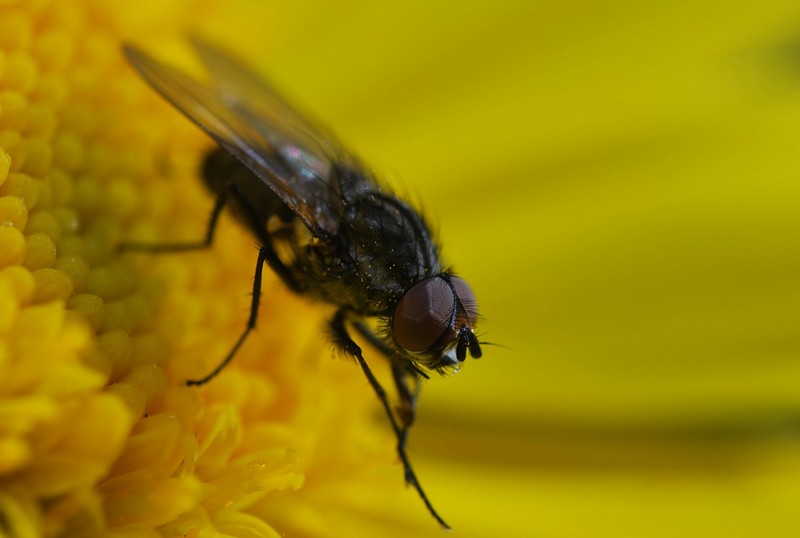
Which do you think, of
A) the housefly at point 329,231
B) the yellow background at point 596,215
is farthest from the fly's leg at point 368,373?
the yellow background at point 596,215

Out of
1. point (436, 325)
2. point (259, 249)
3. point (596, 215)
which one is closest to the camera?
point (436, 325)

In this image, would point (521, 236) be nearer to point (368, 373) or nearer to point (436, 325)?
point (368, 373)

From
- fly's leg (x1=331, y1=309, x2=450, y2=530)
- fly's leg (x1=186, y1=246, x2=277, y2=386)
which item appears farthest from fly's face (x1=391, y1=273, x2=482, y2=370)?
fly's leg (x1=186, y1=246, x2=277, y2=386)

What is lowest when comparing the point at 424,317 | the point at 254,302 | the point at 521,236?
the point at 254,302

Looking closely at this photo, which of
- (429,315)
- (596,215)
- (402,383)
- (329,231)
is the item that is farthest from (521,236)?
(429,315)

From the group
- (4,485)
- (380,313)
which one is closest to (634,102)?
(380,313)

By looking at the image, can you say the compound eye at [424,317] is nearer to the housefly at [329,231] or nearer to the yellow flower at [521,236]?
the housefly at [329,231]
